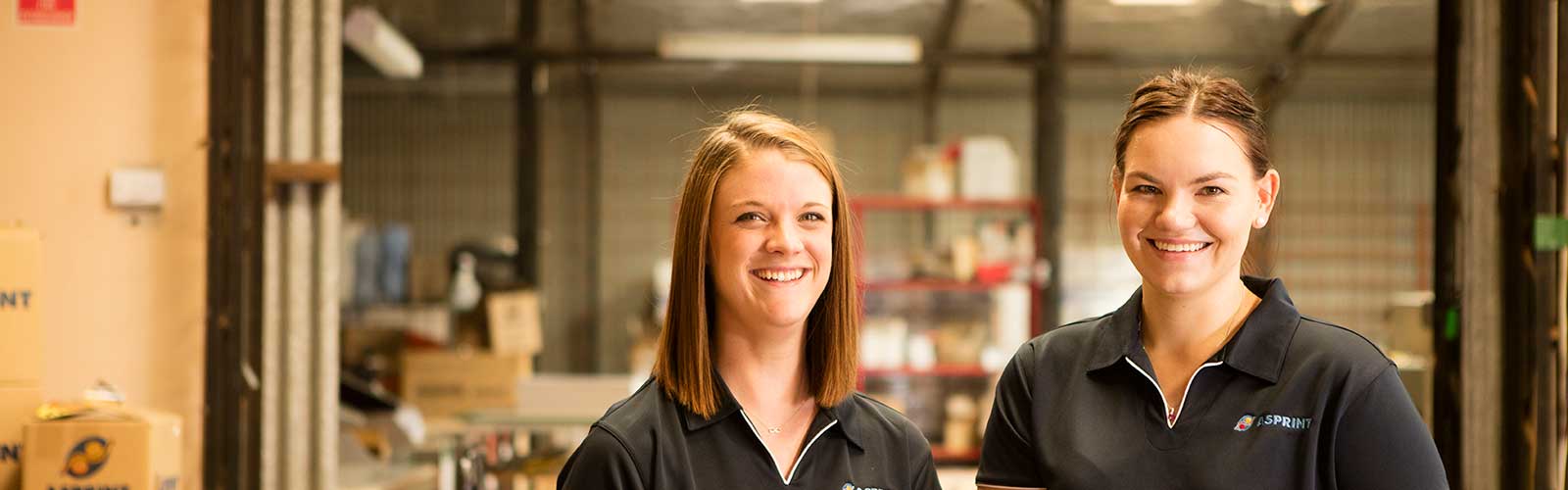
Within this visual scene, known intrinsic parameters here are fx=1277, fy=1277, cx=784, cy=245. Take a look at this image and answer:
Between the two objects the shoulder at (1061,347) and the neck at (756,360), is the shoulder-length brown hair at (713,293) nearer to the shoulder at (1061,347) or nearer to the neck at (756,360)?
the neck at (756,360)

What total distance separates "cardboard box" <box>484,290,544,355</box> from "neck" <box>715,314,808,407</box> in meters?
6.28

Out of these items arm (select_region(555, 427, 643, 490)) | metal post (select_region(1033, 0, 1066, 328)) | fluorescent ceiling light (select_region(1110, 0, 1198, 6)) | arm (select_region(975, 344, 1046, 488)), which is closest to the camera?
arm (select_region(555, 427, 643, 490))

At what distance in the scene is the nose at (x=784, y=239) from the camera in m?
1.62

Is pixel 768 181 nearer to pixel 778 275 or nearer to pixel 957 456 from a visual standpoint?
pixel 778 275

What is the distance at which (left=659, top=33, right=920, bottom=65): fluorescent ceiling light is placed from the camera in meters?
6.93

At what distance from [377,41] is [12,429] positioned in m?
3.60

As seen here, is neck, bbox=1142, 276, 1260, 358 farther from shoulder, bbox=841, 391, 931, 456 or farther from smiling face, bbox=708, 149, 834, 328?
smiling face, bbox=708, 149, 834, 328

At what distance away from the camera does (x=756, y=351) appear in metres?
1.72

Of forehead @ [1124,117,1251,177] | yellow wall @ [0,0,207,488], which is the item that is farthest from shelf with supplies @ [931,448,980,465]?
forehead @ [1124,117,1251,177]

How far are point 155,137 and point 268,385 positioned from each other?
800mm

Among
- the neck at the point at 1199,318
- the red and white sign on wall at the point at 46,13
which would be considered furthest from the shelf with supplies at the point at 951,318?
the neck at the point at 1199,318

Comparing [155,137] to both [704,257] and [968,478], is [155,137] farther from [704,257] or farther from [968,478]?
[968,478]

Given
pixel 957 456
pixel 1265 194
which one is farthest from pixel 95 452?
pixel 957 456

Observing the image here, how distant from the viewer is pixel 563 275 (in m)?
10.7
